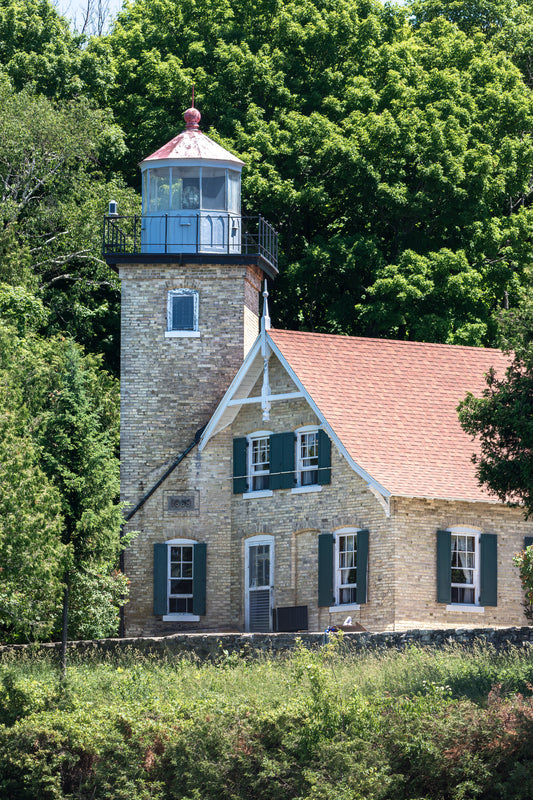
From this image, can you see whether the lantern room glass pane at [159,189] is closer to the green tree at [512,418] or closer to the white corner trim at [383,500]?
the white corner trim at [383,500]

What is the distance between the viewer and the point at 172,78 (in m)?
48.2

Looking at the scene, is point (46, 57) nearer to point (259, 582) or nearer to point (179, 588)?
point (179, 588)

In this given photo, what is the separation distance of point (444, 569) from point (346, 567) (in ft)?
7.36

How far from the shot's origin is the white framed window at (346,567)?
112ft

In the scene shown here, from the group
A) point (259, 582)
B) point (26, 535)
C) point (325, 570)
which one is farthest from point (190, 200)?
point (26, 535)

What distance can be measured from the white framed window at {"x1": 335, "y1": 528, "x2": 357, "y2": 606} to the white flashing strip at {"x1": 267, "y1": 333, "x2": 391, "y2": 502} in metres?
1.35

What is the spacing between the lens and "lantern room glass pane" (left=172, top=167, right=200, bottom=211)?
131ft

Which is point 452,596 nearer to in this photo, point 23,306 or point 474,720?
point 474,720

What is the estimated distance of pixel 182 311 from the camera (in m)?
38.8

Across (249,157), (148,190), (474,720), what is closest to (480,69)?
(249,157)

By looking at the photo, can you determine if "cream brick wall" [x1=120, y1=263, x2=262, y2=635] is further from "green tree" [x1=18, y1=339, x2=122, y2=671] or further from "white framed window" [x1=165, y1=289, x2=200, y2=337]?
"green tree" [x1=18, y1=339, x2=122, y2=671]

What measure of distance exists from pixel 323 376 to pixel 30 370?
6803 millimetres

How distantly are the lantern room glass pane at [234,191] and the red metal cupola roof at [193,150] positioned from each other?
0.89 feet

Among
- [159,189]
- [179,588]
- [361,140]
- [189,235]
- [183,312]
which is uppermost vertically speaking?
[361,140]
